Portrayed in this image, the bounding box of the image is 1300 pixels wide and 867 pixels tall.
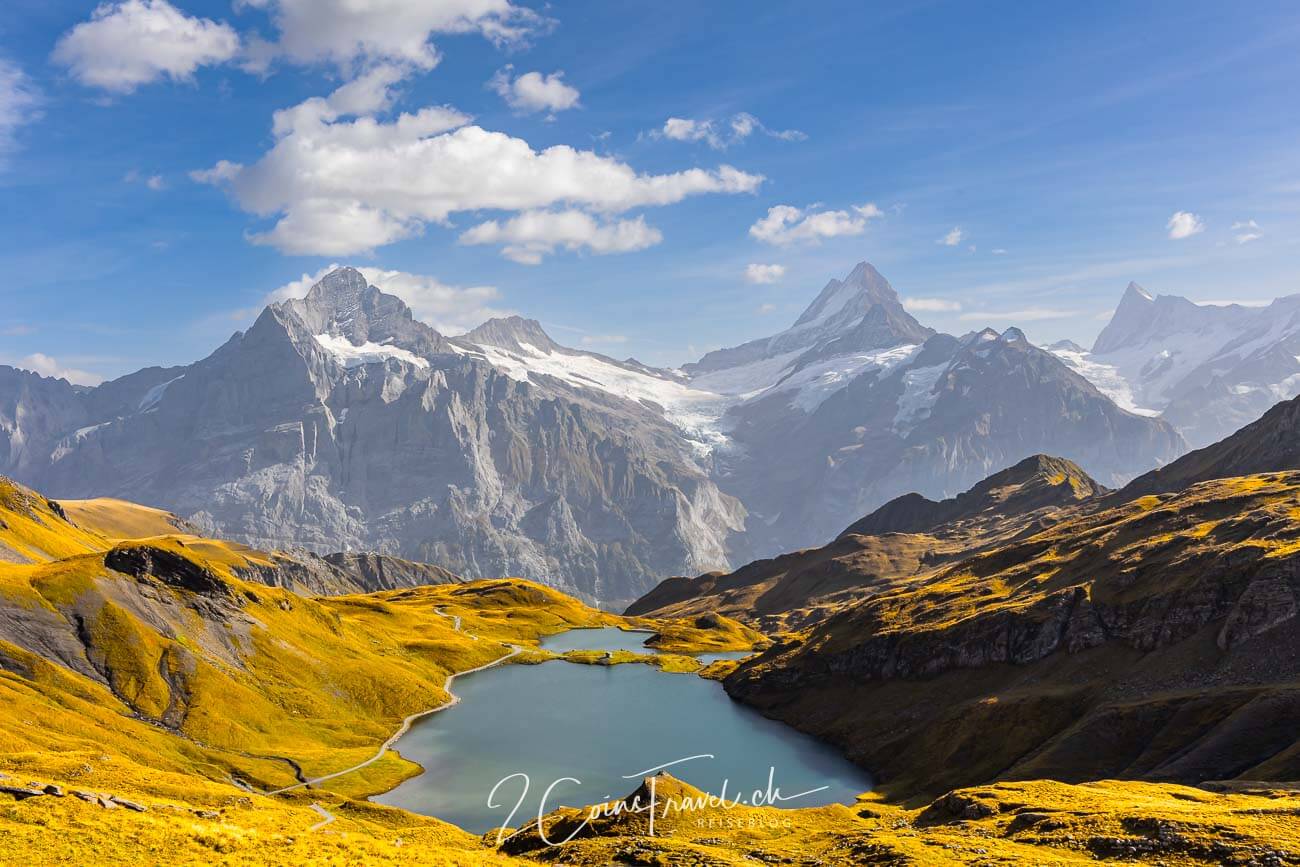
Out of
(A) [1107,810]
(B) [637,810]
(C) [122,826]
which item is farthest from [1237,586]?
(C) [122,826]

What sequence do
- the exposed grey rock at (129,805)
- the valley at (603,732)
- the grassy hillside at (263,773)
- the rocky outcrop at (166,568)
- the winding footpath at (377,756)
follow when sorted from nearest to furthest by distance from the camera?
the grassy hillside at (263,773), the exposed grey rock at (129,805), the valley at (603,732), the winding footpath at (377,756), the rocky outcrop at (166,568)

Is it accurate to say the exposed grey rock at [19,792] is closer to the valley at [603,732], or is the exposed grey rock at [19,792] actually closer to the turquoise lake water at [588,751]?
the valley at [603,732]

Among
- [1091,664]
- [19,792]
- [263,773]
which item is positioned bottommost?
[263,773]

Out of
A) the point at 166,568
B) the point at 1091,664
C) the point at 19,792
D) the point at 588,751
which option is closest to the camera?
the point at 19,792

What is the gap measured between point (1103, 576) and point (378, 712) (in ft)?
408

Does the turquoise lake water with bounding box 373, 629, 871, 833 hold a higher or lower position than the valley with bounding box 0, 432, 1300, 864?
lower

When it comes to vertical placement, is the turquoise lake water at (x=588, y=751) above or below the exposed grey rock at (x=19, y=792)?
below

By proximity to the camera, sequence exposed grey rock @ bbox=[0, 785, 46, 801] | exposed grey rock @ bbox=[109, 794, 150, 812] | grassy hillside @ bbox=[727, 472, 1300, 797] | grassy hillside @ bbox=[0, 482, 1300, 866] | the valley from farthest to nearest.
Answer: grassy hillside @ bbox=[727, 472, 1300, 797], the valley, exposed grey rock @ bbox=[109, 794, 150, 812], grassy hillside @ bbox=[0, 482, 1300, 866], exposed grey rock @ bbox=[0, 785, 46, 801]

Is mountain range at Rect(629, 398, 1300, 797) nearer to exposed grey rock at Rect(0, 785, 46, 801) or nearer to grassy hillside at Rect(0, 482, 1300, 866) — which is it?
grassy hillside at Rect(0, 482, 1300, 866)

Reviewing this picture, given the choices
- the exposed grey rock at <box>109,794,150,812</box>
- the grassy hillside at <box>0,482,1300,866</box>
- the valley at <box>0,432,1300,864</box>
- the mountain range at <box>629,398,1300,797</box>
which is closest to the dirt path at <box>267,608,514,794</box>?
the valley at <box>0,432,1300,864</box>

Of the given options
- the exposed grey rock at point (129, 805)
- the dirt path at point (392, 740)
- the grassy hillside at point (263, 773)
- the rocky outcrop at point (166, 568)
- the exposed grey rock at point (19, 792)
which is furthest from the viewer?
the rocky outcrop at point (166, 568)

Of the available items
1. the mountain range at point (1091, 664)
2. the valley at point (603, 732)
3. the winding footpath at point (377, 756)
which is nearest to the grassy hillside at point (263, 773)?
the valley at point (603, 732)

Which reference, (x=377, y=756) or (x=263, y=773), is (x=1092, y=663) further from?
(x=263, y=773)

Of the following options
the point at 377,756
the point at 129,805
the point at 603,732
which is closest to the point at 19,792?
the point at 129,805
